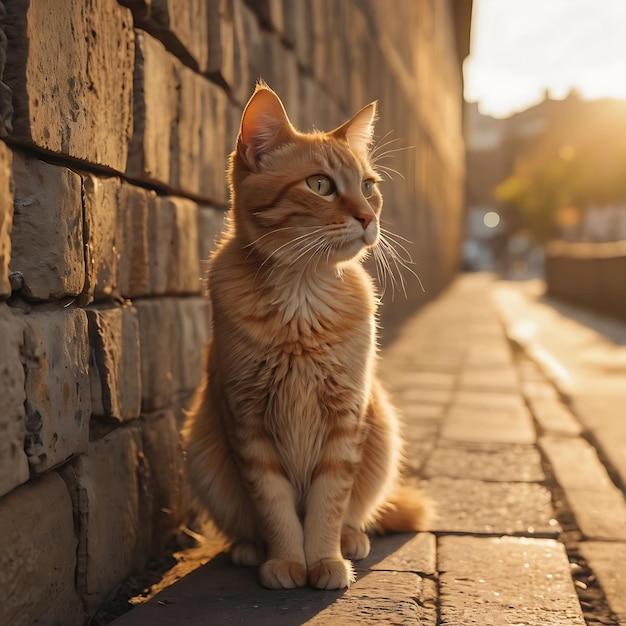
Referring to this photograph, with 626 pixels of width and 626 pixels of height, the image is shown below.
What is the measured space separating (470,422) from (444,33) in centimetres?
1558

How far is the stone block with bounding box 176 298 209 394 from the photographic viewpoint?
2707 mm

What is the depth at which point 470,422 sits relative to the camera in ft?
13.5

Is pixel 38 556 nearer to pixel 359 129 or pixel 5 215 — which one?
pixel 5 215

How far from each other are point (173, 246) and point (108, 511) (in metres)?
0.94

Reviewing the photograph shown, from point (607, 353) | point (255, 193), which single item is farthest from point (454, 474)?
point (607, 353)

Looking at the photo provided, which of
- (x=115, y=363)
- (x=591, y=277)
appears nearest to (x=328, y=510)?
(x=115, y=363)

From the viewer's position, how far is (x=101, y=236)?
2.03 meters

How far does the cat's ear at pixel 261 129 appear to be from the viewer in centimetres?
211

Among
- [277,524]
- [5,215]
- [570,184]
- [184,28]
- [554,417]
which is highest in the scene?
[570,184]

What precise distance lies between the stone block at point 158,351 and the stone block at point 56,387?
440mm

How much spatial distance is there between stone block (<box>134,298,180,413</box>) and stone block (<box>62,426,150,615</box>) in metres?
0.16

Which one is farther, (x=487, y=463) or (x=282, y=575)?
(x=487, y=463)

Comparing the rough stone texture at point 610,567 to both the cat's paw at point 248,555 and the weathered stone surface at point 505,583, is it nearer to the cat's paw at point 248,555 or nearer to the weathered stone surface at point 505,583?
the weathered stone surface at point 505,583

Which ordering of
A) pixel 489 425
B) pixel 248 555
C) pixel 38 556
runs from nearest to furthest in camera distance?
pixel 38 556 < pixel 248 555 < pixel 489 425
